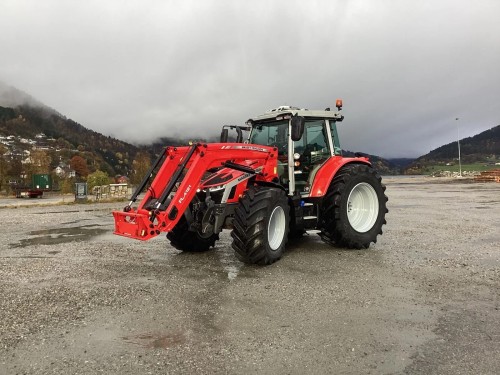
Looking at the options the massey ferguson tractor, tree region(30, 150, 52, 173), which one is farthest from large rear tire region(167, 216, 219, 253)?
tree region(30, 150, 52, 173)

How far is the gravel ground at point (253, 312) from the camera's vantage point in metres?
3.30

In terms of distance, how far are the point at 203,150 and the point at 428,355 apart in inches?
166

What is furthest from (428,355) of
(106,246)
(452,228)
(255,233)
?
(452,228)

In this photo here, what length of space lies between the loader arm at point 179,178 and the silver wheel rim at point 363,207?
6.60ft

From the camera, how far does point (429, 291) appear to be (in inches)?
201

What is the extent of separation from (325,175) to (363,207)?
1.48 meters

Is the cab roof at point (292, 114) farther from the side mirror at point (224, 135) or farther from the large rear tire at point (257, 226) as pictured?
the large rear tire at point (257, 226)

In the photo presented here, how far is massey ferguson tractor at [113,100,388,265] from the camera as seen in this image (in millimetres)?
6168

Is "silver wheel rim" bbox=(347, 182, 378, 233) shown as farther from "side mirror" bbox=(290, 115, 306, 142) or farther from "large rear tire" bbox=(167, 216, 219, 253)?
"large rear tire" bbox=(167, 216, 219, 253)

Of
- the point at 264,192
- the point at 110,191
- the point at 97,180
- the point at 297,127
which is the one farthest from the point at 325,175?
the point at 97,180

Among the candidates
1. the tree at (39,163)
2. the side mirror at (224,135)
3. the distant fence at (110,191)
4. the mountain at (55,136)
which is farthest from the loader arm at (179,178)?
the mountain at (55,136)

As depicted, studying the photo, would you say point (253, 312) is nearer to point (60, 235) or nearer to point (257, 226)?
point (257, 226)

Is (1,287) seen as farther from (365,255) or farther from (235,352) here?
(365,255)

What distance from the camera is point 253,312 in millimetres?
4445
